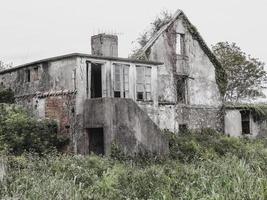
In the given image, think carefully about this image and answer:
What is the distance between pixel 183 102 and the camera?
96.5ft

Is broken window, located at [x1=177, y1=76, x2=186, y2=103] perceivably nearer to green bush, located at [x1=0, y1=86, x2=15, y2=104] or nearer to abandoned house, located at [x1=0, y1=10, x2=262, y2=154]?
abandoned house, located at [x1=0, y1=10, x2=262, y2=154]

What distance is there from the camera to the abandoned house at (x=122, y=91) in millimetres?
20406

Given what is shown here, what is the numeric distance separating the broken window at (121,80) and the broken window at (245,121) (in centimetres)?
1231

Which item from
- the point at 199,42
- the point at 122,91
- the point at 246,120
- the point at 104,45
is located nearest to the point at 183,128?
the point at 199,42

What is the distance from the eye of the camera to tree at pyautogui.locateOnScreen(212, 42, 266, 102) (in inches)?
1706

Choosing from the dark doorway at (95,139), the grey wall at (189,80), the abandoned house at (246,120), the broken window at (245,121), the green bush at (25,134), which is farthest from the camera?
the broken window at (245,121)

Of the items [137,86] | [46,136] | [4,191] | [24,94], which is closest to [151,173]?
[4,191]

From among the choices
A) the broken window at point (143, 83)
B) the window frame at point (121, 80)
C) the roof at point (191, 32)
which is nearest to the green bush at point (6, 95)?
the window frame at point (121, 80)

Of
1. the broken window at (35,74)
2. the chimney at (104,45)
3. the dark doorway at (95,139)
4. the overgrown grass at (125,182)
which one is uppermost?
the chimney at (104,45)

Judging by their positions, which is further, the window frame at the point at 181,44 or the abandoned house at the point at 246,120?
the abandoned house at the point at 246,120

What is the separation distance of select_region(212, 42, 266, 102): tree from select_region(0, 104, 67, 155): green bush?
24.9 meters

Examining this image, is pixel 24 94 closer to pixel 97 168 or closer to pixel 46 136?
pixel 46 136

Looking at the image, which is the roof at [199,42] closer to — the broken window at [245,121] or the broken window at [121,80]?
the broken window at [245,121]

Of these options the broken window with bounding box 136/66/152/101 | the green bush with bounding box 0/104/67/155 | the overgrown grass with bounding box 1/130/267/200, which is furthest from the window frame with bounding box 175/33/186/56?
the overgrown grass with bounding box 1/130/267/200
